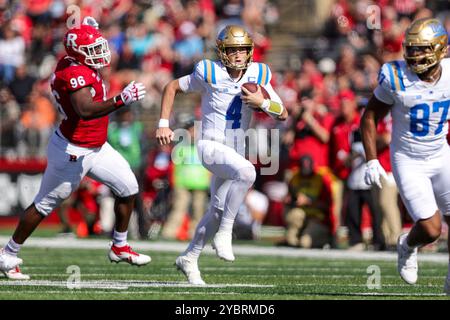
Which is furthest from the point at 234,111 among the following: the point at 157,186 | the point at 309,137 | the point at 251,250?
the point at 157,186

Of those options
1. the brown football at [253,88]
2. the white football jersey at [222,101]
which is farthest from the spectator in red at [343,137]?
the brown football at [253,88]

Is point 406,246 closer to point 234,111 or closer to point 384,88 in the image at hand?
point 384,88

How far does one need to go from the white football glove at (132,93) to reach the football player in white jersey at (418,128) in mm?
1686

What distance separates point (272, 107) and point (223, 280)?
1.52 metres

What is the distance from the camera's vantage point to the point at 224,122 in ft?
27.0

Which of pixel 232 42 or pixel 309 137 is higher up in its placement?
pixel 232 42

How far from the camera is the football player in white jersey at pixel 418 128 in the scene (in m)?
7.39

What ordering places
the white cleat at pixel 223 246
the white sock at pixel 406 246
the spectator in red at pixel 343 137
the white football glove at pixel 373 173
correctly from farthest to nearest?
1. the spectator in red at pixel 343 137
2. the white cleat at pixel 223 246
3. the white sock at pixel 406 246
4. the white football glove at pixel 373 173

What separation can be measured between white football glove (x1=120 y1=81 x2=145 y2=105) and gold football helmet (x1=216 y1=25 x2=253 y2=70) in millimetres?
629

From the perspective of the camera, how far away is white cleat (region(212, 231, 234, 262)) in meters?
7.86

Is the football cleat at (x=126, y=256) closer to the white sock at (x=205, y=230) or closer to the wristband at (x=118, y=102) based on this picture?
the white sock at (x=205, y=230)

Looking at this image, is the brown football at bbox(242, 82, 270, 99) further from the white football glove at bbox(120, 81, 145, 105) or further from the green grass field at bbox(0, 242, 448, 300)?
the green grass field at bbox(0, 242, 448, 300)

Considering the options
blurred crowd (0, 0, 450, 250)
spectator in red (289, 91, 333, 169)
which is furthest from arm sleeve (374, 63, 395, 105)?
spectator in red (289, 91, 333, 169)
